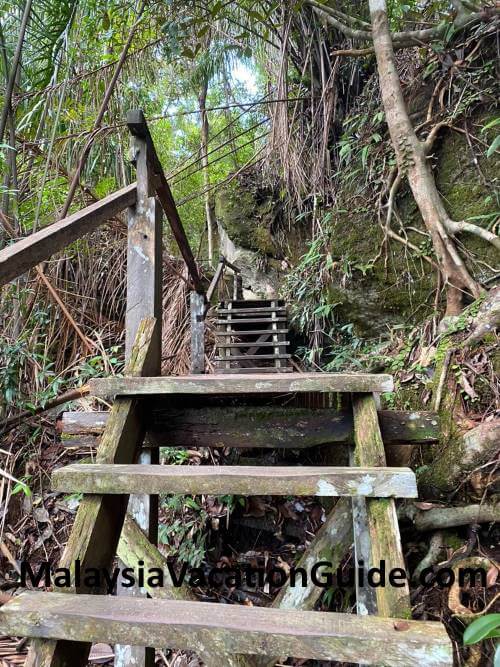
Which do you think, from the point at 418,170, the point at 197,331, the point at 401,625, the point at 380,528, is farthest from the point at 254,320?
the point at 401,625

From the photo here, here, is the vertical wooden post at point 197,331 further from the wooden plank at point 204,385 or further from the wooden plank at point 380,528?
the wooden plank at point 380,528

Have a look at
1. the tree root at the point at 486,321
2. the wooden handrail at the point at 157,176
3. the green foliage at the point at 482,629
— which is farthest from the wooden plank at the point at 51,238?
the tree root at the point at 486,321

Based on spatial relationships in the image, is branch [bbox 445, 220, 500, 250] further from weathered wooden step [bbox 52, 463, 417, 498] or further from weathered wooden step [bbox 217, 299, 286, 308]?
weathered wooden step [bbox 52, 463, 417, 498]

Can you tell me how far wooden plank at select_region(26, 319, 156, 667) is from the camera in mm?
803

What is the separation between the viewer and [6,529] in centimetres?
273

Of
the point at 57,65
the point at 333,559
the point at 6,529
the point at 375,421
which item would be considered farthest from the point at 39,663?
the point at 57,65

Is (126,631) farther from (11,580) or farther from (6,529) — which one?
(6,529)

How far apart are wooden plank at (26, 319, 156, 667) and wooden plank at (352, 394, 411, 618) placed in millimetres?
628

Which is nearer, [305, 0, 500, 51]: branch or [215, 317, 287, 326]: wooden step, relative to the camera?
[305, 0, 500, 51]: branch

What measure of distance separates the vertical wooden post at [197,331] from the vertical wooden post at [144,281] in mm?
1377

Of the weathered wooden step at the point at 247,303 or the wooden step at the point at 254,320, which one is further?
the weathered wooden step at the point at 247,303

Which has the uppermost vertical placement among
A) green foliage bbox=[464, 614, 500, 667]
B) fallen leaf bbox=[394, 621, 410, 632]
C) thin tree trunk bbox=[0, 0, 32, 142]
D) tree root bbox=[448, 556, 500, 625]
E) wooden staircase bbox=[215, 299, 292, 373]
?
thin tree trunk bbox=[0, 0, 32, 142]

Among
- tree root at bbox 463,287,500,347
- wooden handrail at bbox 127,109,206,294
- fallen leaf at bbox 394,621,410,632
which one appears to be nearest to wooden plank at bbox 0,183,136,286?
wooden handrail at bbox 127,109,206,294

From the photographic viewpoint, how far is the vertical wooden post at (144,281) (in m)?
1.60
